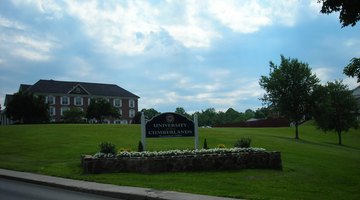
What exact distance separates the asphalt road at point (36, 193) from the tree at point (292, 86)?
39.3 metres

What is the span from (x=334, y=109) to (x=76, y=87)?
7786 centimetres

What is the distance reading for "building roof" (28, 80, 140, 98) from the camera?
364 feet

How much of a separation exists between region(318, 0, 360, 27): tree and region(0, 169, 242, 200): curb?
19.1 feet

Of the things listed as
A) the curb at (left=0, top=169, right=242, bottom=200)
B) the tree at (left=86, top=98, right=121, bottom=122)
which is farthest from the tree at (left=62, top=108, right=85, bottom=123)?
the curb at (left=0, top=169, right=242, bottom=200)

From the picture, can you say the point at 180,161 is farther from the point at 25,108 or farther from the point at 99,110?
the point at 99,110

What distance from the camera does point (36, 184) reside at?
15672 mm

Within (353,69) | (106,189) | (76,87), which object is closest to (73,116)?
(76,87)

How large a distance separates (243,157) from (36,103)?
66.6m

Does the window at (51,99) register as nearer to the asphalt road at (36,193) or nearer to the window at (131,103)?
the window at (131,103)

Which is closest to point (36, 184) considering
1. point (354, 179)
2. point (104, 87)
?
point (354, 179)

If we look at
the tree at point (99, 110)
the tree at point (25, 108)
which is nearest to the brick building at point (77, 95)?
the tree at point (99, 110)

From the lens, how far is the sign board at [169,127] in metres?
20.9

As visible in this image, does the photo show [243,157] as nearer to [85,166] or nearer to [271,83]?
[85,166]

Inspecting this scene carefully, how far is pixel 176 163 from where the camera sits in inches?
706
